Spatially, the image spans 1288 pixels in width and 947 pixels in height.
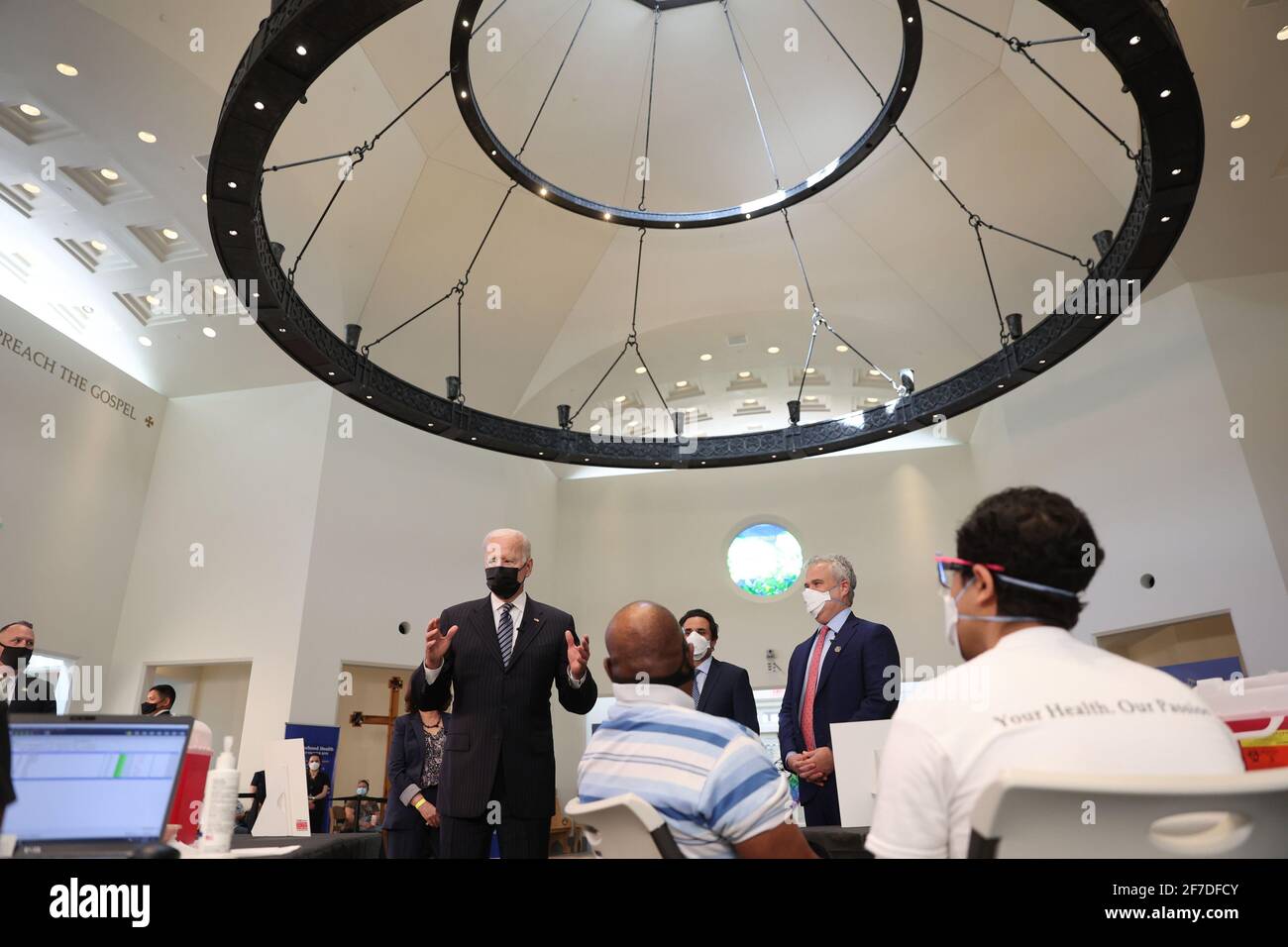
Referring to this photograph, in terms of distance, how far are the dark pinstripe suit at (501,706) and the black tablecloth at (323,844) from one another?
312 millimetres

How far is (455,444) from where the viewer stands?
1138 cm

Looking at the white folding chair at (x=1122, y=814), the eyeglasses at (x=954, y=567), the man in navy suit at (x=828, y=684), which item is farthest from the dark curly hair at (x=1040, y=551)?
the man in navy suit at (x=828, y=684)

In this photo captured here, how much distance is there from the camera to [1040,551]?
140 centimetres

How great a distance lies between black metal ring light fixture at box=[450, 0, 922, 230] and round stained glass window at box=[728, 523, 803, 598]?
6.80 meters

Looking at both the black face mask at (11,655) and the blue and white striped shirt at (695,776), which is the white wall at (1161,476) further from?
the black face mask at (11,655)

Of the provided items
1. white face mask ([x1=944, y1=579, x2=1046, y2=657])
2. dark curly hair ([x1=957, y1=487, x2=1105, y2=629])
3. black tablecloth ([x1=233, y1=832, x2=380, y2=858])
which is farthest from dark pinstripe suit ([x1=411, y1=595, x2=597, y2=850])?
dark curly hair ([x1=957, y1=487, x2=1105, y2=629])

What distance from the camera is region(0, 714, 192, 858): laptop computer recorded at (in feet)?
4.69

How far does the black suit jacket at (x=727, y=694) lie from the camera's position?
4211 mm

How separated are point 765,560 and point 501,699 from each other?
10272 millimetres

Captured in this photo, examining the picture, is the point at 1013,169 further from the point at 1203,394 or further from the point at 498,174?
the point at 498,174

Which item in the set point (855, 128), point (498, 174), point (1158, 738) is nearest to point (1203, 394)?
point (855, 128)

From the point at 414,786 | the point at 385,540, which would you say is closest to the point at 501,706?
the point at 414,786

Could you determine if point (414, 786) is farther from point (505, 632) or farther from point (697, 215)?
point (697, 215)

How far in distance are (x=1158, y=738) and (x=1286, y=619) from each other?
7.53 meters
